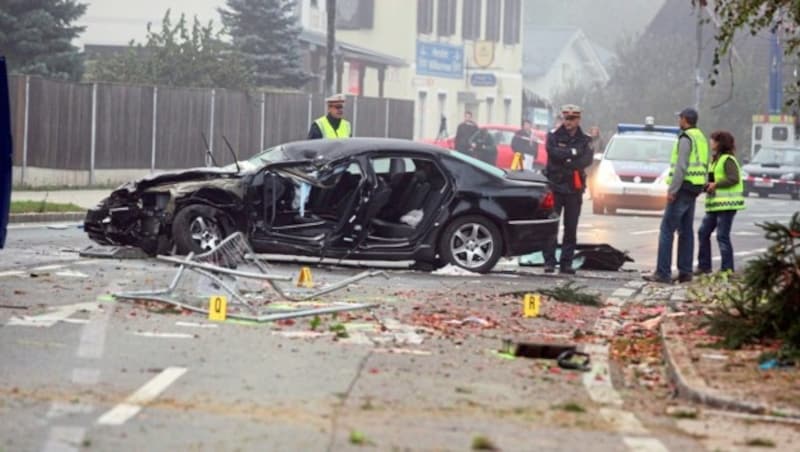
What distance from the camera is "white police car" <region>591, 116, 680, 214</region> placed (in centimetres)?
3625

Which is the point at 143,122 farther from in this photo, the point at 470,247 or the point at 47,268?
the point at 47,268

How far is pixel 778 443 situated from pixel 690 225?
1104cm

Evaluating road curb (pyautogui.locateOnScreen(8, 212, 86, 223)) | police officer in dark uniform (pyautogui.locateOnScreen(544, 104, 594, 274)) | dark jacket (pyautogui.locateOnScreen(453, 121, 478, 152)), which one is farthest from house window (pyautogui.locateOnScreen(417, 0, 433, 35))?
police officer in dark uniform (pyautogui.locateOnScreen(544, 104, 594, 274))

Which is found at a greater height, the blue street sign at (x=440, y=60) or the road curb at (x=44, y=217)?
the blue street sign at (x=440, y=60)

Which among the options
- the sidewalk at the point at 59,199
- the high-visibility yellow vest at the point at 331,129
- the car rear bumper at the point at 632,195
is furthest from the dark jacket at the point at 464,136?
the high-visibility yellow vest at the point at 331,129

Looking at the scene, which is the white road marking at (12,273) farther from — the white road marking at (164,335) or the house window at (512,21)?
the house window at (512,21)

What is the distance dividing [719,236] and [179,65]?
2828 centimetres

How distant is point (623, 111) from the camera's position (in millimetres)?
79312

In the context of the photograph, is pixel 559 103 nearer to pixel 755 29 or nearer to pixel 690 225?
pixel 690 225

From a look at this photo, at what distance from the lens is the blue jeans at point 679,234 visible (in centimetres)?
1975

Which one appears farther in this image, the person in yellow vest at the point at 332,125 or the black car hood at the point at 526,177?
the person in yellow vest at the point at 332,125

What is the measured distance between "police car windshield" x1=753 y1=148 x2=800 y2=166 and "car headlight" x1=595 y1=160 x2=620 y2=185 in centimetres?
1726

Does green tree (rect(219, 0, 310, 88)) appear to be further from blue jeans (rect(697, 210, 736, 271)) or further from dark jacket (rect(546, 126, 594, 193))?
blue jeans (rect(697, 210, 736, 271))

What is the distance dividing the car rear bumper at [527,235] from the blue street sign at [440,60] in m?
48.5
